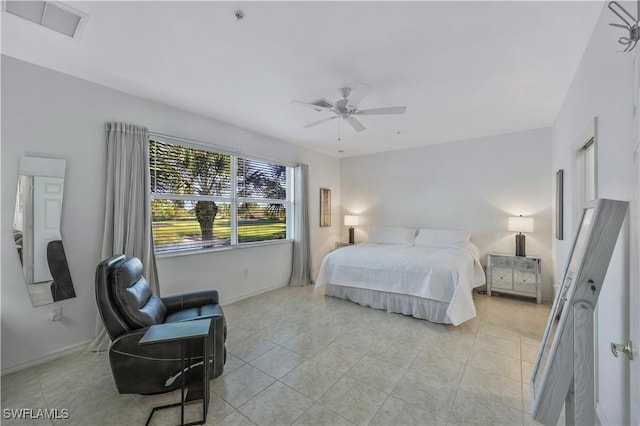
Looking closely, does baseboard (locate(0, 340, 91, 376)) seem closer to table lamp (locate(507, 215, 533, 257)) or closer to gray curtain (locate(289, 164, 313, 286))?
gray curtain (locate(289, 164, 313, 286))

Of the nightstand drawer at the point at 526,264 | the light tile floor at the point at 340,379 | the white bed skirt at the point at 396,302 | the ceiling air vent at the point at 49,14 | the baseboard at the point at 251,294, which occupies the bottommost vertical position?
the light tile floor at the point at 340,379

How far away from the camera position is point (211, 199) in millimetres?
3836

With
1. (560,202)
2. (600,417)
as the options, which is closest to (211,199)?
(600,417)

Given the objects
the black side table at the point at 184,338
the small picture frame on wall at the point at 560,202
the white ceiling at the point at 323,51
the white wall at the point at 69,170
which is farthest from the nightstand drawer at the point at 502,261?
the white wall at the point at 69,170

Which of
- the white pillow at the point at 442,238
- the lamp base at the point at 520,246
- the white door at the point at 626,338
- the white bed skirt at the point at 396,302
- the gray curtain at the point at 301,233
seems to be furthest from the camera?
the gray curtain at the point at 301,233

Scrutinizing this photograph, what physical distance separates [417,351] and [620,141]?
7.27 ft

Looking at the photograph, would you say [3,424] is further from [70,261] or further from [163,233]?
[163,233]

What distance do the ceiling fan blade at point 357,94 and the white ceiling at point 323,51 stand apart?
19 cm

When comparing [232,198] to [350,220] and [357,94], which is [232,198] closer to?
[357,94]

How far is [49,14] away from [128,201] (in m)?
1.66

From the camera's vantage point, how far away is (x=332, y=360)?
247 centimetres

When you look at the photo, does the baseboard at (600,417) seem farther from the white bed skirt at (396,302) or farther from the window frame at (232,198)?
the window frame at (232,198)

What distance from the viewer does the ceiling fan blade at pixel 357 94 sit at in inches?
91.2

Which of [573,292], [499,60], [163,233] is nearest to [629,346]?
[573,292]
